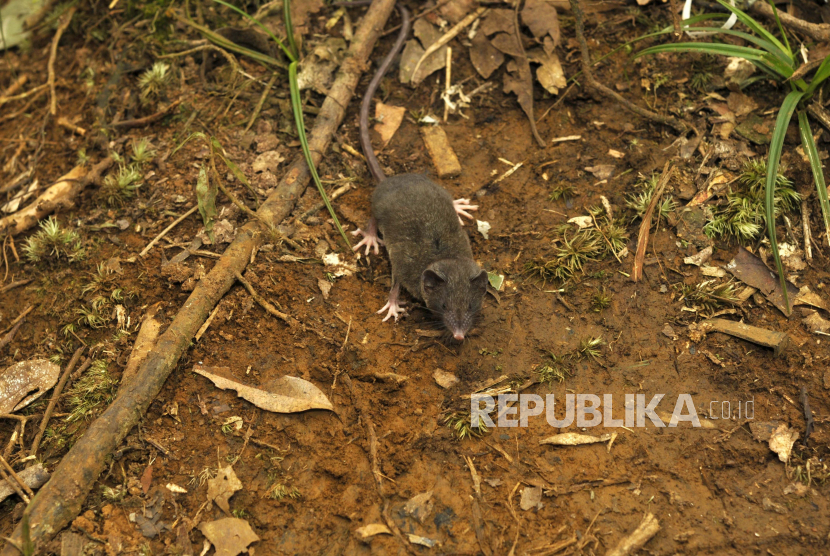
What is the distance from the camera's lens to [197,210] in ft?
15.3

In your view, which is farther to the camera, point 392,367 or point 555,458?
point 392,367

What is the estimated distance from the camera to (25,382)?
3.95 m

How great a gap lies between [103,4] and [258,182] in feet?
9.44

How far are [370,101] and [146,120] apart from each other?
193 cm

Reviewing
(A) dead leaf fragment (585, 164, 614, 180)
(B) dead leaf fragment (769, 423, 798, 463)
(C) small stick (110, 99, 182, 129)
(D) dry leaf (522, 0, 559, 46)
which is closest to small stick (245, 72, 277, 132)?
(C) small stick (110, 99, 182, 129)

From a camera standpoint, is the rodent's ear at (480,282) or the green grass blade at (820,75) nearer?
the rodent's ear at (480,282)

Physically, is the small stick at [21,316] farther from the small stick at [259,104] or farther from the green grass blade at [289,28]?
the green grass blade at [289,28]

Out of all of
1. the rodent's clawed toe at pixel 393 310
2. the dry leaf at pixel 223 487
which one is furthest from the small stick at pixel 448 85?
the dry leaf at pixel 223 487

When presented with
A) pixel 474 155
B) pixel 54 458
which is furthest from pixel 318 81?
pixel 54 458

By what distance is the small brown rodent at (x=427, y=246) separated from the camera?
163 inches

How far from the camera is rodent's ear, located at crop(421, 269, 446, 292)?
166 inches

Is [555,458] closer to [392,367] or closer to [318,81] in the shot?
[392,367]

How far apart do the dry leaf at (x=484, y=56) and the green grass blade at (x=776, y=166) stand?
2.31 meters

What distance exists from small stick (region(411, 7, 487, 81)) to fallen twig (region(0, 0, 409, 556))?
0.52 metres
